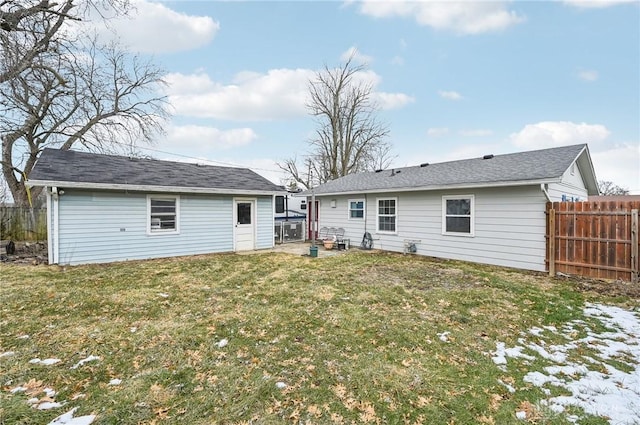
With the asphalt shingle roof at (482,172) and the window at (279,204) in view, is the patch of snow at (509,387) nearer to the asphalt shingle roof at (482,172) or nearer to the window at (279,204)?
the asphalt shingle roof at (482,172)

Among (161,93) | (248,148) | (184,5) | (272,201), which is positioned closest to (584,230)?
(272,201)

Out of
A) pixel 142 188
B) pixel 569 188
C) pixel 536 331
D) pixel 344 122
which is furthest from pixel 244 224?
pixel 344 122

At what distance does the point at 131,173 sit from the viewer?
9.61 m

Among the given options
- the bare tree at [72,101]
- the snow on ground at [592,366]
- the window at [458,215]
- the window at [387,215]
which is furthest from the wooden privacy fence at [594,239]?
the bare tree at [72,101]

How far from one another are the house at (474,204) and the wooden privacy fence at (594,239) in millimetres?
326

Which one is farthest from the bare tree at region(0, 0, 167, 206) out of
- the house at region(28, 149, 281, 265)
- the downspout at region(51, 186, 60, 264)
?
the downspout at region(51, 186, 60, 264)

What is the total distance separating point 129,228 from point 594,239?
12.0 metres

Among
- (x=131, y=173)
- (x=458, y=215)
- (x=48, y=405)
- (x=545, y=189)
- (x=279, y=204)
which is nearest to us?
(x=48, y=405)

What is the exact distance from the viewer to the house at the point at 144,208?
26.5ft

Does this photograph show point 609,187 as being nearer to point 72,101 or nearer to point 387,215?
point 387,215

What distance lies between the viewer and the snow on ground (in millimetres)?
2500

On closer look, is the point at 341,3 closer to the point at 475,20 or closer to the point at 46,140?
the point at 475,20

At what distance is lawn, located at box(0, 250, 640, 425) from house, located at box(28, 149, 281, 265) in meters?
1.93

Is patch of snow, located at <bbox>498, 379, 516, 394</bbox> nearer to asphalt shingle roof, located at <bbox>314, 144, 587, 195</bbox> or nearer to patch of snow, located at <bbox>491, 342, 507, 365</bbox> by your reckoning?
patch of snow, located at <bbox>491, 342, 507, 365</bbox>
